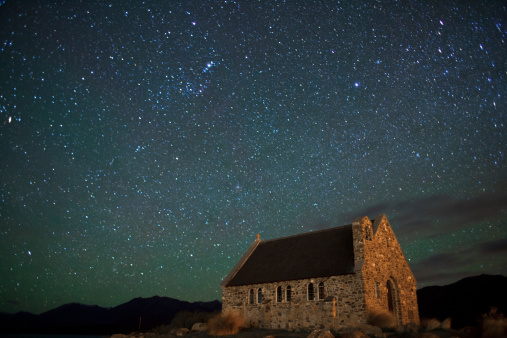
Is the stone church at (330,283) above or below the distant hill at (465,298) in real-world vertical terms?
above

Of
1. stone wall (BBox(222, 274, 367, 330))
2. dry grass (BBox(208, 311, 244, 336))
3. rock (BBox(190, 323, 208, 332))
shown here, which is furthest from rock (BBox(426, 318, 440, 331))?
rock (BBox(190, 323, 208, 332))

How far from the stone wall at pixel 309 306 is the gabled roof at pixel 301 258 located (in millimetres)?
635

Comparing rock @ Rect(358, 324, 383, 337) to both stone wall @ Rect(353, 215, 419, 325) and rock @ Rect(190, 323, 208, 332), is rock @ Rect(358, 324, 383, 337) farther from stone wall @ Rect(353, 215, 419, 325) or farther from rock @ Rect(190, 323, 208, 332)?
rock @ Rect(190, 323, 208, 332)

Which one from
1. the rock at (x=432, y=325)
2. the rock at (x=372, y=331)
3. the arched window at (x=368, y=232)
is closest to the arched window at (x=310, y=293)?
Answer: the arched window at (x=368, y=232)

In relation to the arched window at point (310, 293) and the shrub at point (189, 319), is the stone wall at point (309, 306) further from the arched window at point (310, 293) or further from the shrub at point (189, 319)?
the shrub at point (189, 319)

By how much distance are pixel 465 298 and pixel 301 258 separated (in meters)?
68.0

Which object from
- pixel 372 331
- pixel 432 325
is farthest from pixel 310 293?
pixel 432 325

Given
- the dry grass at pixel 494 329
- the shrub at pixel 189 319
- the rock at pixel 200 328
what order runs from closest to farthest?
the dry grass at pixel 494 329, the rock at pixel 200 328, the shrub at pixel 189 319

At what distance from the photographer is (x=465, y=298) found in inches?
3130

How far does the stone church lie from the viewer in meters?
25.6

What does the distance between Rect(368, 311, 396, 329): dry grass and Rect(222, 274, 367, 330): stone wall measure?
0.52m

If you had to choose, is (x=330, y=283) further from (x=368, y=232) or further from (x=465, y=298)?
(x=465, y=298)

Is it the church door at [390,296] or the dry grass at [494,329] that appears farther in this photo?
the church door at [390,296]

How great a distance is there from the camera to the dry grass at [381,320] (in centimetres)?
2355
